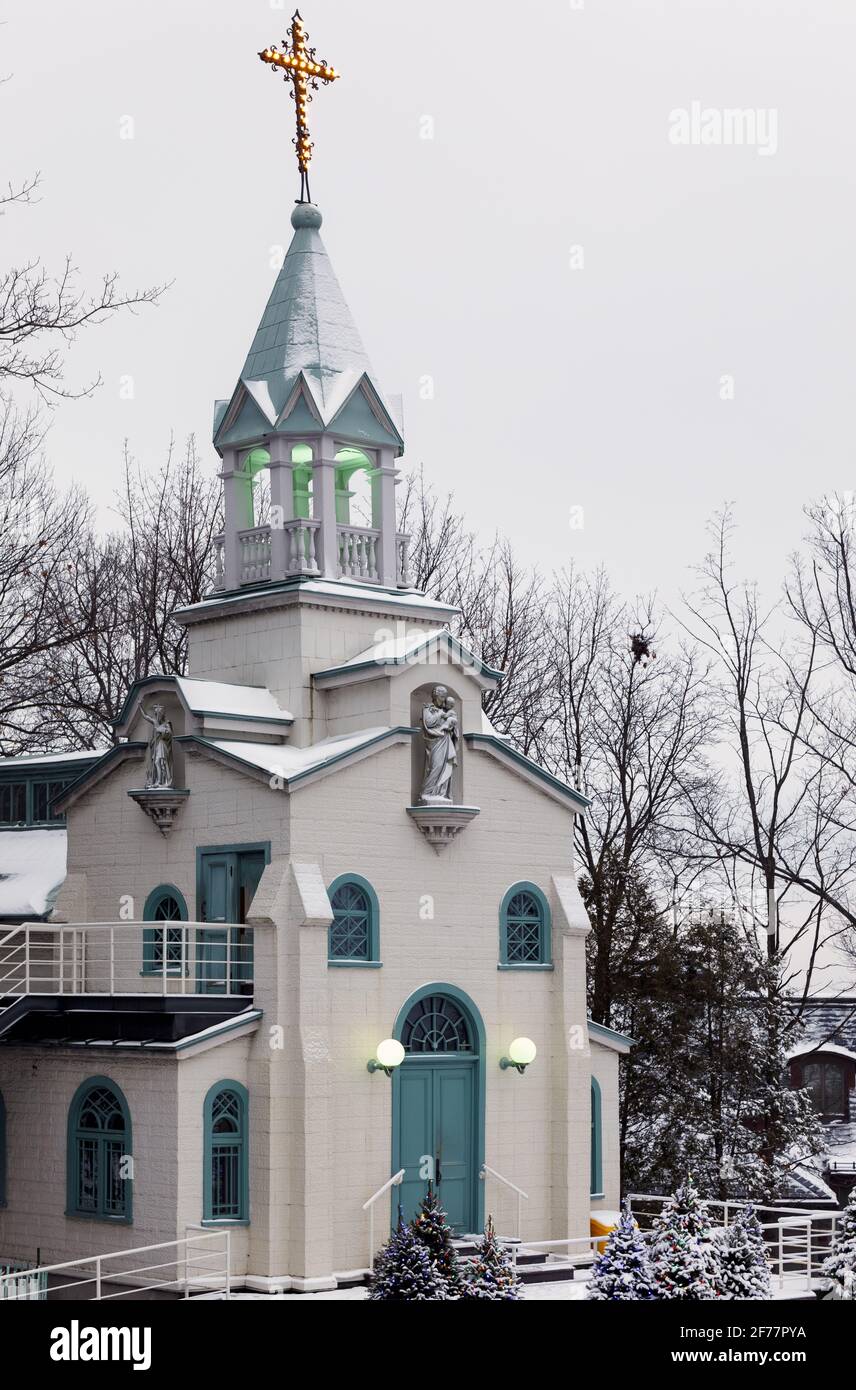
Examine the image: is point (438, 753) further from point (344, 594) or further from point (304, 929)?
point (304, 929)

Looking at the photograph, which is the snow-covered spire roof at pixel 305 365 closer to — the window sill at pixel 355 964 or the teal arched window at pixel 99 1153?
the window sill at pixel 355 964

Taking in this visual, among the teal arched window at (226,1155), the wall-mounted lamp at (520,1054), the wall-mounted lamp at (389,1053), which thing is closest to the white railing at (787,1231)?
the wall-mounted lamp at (520,1054)

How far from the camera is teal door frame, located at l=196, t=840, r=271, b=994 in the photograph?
2880cm

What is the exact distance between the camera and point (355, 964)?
28.3 m

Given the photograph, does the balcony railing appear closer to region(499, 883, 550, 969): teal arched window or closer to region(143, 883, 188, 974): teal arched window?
region(143, 883, 188, 974): teal arched window

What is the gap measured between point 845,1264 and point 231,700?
1217cm

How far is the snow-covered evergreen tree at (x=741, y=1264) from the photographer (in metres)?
22.0

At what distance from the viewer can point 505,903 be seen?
3052 cm

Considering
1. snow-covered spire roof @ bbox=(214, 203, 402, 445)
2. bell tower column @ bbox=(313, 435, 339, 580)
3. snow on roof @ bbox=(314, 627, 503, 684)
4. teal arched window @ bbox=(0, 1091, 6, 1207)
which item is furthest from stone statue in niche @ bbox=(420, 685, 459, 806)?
teal arched window @ bbox=(0, 1091, 6, 1207)

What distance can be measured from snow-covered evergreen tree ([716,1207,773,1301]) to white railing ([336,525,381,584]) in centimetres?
1284

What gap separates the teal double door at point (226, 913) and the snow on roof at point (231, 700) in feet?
6.98

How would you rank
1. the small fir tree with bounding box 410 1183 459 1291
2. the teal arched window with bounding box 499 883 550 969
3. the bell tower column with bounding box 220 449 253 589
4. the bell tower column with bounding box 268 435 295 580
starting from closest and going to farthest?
1. the small fir tree with bounding box 410 1183 459 1291
2. the teal arched window with bounding box 499 883 550 969
3. the bell tower column with bounding box 268 435 295 580
4. the bell tower column with bounding box 220 449 253 589
